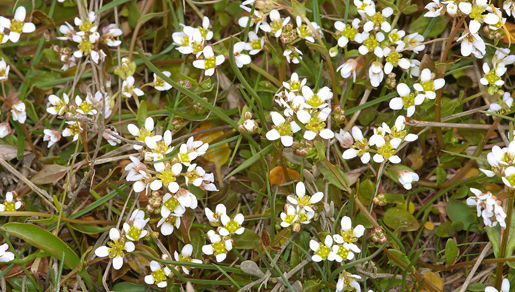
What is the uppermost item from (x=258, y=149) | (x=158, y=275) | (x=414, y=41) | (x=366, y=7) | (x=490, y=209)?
(x=366, y=7)

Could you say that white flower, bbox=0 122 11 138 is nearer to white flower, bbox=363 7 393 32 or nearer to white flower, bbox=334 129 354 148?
white flower, bbox=334 129 354 148

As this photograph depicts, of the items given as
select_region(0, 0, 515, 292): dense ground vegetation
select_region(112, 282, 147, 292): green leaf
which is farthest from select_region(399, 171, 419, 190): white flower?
select_region(112, 282, 147, 292): green leaf

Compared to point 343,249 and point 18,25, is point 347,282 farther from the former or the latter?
point 18,25

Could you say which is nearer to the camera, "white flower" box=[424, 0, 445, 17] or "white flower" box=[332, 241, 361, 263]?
"white flower" box=[332, 241, 361, 263]

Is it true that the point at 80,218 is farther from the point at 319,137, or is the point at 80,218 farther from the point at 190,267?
the point at 319,137

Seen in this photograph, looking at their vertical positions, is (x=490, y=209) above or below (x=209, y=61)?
below

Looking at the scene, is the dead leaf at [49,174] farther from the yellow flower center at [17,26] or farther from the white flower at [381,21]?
the white flower at [381,21]

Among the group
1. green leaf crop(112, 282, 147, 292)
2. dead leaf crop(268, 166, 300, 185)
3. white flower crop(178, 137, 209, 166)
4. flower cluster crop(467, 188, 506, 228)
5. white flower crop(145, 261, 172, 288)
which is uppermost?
white flower crop(178, 137, 209, 166)

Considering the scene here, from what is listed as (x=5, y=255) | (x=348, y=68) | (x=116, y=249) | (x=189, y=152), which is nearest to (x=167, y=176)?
(x=189, y=152)
